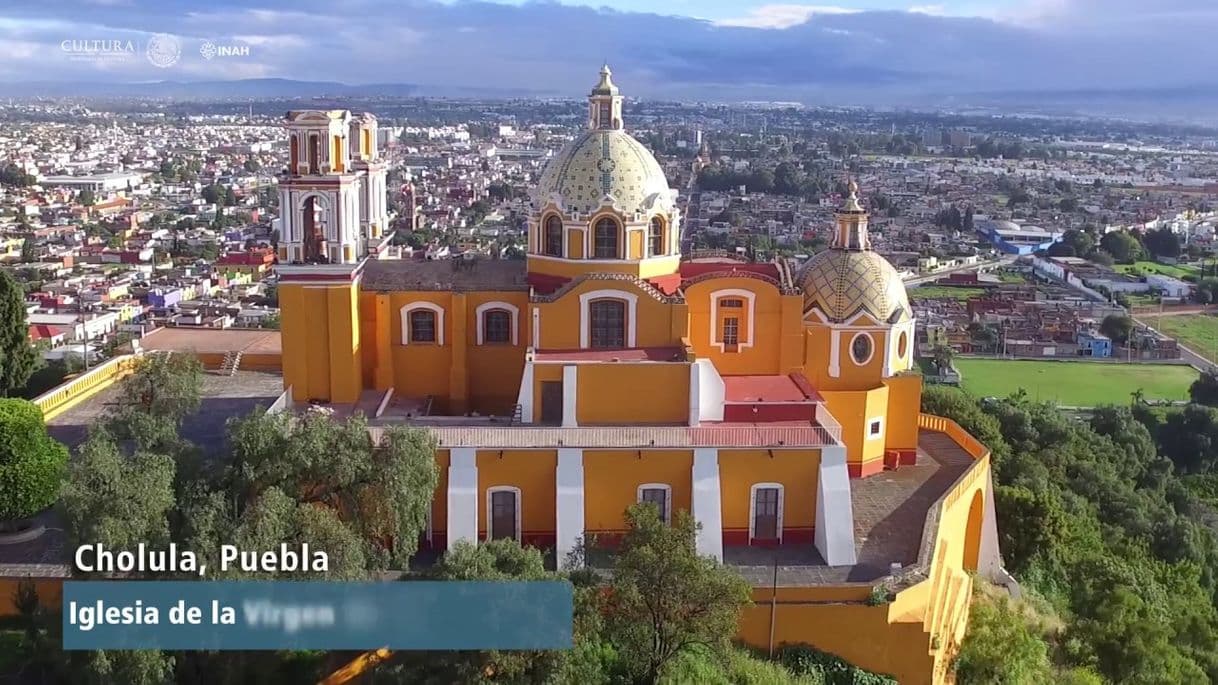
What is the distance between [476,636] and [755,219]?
101 m

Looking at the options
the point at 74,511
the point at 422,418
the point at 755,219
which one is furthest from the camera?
the point at 755,219

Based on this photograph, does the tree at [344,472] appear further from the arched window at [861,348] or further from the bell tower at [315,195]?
the arched window at [861,348]

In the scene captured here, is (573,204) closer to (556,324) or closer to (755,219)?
(556,324)

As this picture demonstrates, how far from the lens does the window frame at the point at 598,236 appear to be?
21.8 meters

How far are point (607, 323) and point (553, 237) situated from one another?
2324 millimetres

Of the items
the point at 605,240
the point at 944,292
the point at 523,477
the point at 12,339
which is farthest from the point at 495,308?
the point at 944,292

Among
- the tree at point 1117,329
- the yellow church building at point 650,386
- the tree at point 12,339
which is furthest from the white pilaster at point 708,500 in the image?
the tree at point 1117,329

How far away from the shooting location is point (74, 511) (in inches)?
520

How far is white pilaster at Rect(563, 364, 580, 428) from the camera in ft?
63.7

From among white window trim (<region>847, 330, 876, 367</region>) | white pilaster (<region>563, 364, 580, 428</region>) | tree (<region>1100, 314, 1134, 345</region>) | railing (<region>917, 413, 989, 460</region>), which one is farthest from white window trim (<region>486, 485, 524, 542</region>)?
tree (<region>1100, 314, 1134, 345</region>)

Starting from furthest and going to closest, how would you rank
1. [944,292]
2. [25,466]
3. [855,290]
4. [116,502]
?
1. [944,292]
2. [855,290]
3. [25,466]
4. [116,502]

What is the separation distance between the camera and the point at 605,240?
72.0 feet

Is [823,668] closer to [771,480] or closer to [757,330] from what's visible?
[771,480]

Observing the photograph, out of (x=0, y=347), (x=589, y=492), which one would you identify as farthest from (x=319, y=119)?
(x=0, y=347)
